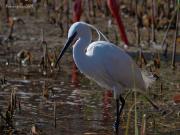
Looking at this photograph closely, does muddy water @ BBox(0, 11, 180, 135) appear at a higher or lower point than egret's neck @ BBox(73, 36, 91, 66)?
lower

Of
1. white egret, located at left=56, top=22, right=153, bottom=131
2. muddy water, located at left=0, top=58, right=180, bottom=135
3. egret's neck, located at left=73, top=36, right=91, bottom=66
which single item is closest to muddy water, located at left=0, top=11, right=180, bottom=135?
muddy water, located at left=0, top=58, right=180, bottom=135

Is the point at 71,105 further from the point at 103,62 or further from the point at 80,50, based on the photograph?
the point at 80,50

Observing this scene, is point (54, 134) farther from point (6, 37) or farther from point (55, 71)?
point (6, 37)

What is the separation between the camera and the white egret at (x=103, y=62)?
22.0 feet

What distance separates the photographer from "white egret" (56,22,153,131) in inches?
264

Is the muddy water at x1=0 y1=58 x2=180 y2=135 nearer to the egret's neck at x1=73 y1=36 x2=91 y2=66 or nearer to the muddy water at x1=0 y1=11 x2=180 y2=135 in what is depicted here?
the muddy water at x1=0 y1=11 x2=180 y2=135

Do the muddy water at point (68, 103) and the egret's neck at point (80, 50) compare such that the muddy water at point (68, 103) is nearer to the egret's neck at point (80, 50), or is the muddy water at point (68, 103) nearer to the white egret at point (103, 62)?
the white egret at point (103, 62)

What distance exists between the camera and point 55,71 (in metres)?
8.98

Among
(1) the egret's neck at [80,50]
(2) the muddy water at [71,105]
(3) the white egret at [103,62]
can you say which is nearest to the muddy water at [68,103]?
(2) the muddy water at [71,105]

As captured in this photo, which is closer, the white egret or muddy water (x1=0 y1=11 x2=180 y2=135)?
muddy water (x1=0 y1=11 x2=180 y2=135)

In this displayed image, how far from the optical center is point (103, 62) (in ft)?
22.4

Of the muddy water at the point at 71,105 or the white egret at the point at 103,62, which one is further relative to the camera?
the white egret at the point at 103,62

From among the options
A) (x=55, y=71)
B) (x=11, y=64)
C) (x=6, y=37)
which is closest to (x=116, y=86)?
(x=55, y=71)

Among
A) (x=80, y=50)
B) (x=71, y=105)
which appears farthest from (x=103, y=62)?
(x=71, y=105)
